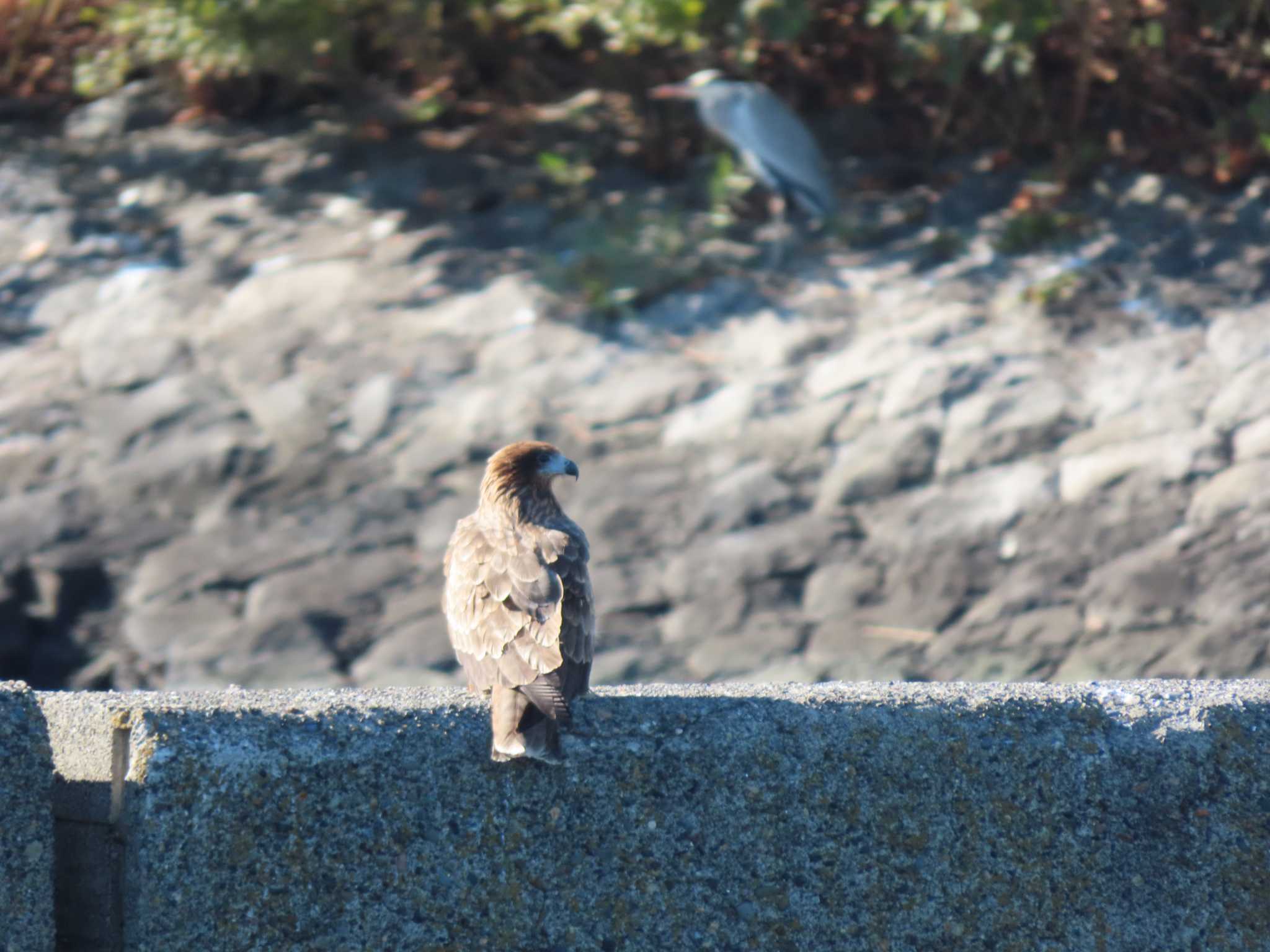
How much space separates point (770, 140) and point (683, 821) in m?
5.77

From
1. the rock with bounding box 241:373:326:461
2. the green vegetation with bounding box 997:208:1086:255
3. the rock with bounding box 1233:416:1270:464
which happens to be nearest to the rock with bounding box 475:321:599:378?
the rock with bounding box 241:373:326:461

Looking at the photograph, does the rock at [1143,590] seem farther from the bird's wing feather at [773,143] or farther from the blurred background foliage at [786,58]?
the bird's wing feather at [773,143]

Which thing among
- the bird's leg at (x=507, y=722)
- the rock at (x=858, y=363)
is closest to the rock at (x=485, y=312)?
the rock at (x=858, y=363)

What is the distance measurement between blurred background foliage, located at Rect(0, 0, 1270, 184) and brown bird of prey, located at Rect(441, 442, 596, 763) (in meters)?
4.40

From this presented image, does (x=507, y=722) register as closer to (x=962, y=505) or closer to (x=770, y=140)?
(x=962, y=505)

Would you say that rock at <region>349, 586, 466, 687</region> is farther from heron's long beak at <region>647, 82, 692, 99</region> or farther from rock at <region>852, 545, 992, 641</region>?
heron's long beak at <region>647, 82, 692, 99</region>

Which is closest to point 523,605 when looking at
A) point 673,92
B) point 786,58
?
point 673,92

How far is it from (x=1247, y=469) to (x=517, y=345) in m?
3.51

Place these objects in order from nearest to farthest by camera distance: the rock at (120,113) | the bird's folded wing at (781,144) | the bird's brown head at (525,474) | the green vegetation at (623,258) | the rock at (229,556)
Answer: the bird's brown head at (525,474) < the rock at (229,556) < the green vegetation at (623,258) < the bird's folded wing at (781,144) < the rock at (120,113)

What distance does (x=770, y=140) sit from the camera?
814cm

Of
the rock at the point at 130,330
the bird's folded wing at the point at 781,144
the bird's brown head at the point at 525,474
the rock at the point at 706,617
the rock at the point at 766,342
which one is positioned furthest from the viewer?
the bird's folded wing at the point at 781,144

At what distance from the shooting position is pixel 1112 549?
21.6 feet

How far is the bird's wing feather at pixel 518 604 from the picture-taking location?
3.20 metres

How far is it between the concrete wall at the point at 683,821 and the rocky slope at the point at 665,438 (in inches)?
123
